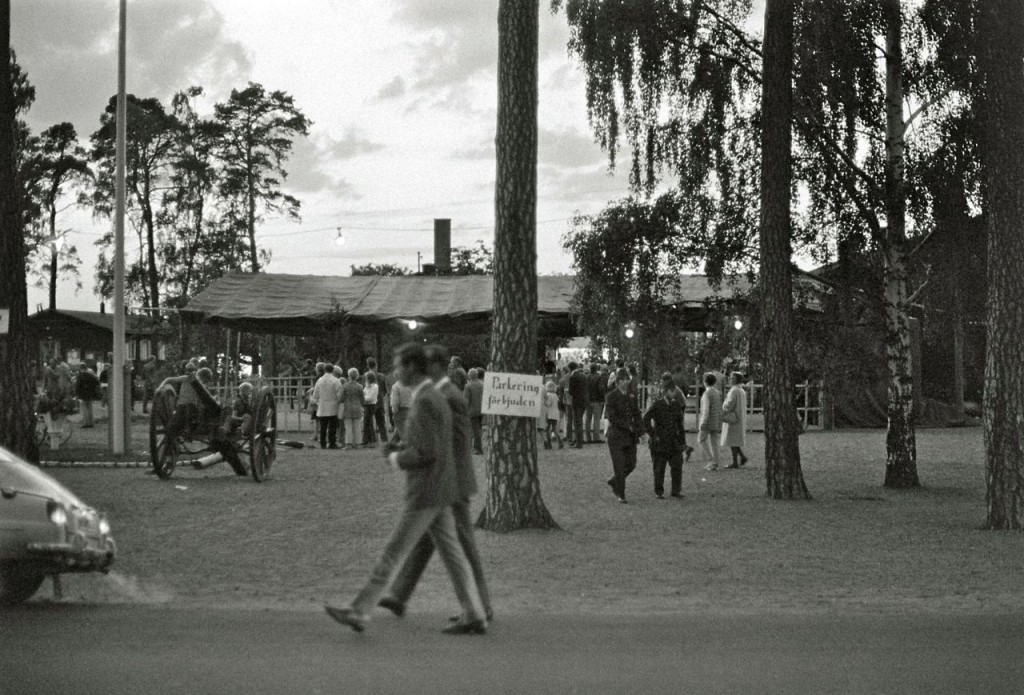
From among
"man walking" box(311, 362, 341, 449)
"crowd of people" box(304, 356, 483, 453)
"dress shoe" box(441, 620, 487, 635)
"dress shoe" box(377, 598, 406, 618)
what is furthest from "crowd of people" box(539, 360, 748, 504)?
"dress shoe" box(441, 620, 487, 635)

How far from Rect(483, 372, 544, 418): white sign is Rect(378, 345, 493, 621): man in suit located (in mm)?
5433

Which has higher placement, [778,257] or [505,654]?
[778,257]

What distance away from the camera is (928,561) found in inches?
533

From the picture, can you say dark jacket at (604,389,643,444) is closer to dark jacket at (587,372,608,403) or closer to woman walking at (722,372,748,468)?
woman walking at (722,372,748,468)

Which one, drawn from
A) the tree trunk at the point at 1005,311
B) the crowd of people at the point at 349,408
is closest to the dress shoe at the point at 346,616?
the tree trunk at the point at 1005,311

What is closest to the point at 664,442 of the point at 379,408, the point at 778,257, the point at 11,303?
the point at 778,257

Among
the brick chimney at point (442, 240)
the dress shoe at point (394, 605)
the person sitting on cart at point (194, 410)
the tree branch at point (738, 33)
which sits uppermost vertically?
the brick chimney at point (442, 240)

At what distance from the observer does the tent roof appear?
3875cm

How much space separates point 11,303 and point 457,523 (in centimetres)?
1465

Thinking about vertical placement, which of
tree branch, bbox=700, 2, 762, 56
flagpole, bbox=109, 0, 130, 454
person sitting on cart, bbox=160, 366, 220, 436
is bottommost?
person sitting on cart, bbox=160, 366, 220, 436

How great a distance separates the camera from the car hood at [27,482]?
981cm

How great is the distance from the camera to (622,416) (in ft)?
63.8

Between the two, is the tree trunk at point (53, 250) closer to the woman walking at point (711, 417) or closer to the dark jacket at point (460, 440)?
the woman walking at point (711, 417)

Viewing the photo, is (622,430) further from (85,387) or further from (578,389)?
(85,387)
